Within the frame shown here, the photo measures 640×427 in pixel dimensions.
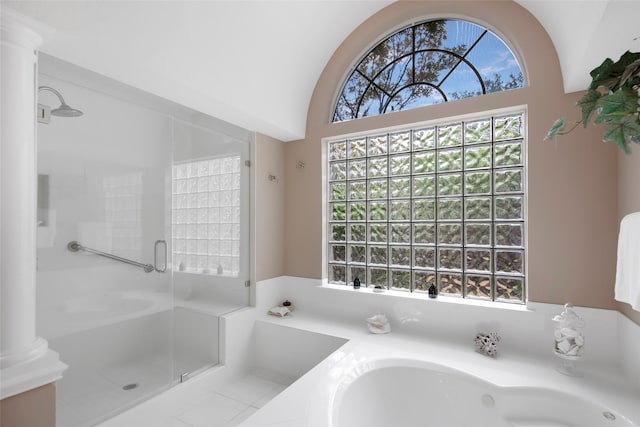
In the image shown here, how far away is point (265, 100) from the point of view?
253cm

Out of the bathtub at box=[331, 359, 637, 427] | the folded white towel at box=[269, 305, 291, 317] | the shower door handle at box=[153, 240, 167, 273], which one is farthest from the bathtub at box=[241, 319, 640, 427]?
the shower door handle at box=[153, 240, 167, 273]

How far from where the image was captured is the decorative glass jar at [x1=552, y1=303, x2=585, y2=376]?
5.87 ft

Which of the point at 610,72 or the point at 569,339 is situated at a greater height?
the point at 610,72

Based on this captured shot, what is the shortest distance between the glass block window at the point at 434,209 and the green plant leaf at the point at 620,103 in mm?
1480

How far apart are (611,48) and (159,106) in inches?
106

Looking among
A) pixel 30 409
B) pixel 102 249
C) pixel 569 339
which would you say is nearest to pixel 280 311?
pixel 102 249

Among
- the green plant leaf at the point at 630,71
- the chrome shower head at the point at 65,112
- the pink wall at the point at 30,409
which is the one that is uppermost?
the chrome shower head at the point at 65,112

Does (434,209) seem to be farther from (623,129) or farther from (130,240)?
(130,240)

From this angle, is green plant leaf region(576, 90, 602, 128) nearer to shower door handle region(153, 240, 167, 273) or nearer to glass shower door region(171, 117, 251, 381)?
glass shower door region(171, 117, 251, 381)

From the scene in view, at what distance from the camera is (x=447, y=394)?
72.7 inches

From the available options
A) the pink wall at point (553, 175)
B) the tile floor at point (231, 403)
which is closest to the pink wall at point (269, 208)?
the tile floor at point (231, 403)

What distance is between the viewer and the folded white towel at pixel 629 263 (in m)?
1.24

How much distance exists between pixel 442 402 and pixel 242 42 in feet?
8.65

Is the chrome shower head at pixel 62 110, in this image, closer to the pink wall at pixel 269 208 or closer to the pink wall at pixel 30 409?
the pink wall at pixel 269 208
